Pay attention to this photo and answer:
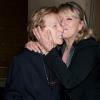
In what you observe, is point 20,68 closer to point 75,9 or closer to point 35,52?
point 35,52

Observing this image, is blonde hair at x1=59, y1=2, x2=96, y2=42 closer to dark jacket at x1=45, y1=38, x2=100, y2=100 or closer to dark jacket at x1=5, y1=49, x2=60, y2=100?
dark jacket at x1=45, y1=38, x2=100, y2=100

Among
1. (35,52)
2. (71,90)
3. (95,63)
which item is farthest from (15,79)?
(95,63)

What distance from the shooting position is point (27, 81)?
1891mm

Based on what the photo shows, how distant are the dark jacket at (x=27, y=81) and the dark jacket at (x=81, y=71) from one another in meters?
0.09

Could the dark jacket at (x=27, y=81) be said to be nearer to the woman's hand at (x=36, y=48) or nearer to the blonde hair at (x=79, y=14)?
the woman's hand at (x=36, y=48)

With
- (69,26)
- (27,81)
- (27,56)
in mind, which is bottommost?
(27,81)

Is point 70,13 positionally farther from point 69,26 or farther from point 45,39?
point 45,39

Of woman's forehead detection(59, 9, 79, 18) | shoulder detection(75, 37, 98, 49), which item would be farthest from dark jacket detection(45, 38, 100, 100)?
woman's forehead detection(59, 9, 79, 18)

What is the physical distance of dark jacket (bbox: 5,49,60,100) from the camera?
1.88 metres

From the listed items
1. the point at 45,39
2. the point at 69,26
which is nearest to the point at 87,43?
the point at 69,26

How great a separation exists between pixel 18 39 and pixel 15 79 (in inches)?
115

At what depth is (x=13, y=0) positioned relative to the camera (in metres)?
4.65

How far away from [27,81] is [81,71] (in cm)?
33

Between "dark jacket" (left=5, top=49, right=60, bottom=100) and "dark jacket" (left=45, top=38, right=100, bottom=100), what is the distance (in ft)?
0.28
